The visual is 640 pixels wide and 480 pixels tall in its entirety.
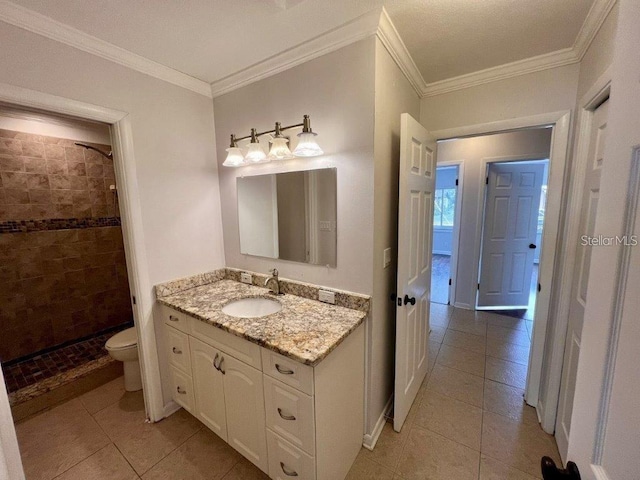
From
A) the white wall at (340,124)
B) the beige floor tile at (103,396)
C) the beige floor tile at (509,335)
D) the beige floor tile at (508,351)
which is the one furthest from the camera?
the beige floor tile at (509,335)

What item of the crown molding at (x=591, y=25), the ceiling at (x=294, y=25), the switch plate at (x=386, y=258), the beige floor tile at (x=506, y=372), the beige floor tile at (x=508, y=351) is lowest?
the beige floor tile at (x=506, y=372)

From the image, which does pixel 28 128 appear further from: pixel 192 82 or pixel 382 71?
pixel 382 71

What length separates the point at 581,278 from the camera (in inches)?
54.4

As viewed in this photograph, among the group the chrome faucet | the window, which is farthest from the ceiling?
the window

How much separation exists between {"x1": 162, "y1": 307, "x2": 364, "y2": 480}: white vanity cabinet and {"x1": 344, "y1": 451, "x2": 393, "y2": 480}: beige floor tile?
42mm

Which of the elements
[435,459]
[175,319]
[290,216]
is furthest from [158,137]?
[435,459]

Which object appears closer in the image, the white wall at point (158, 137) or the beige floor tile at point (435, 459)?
the white wall at point (158, 137)

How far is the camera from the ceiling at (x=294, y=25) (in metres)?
1.20

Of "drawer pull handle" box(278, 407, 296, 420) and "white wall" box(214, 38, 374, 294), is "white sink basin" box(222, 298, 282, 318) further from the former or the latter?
"drawer pull handle" box(278, 407, 296, 420)

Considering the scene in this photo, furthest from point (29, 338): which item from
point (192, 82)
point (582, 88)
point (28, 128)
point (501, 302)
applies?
point (501, 302)

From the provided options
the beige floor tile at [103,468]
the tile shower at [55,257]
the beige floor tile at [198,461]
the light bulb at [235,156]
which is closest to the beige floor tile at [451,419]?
the beige floor tile at [198,461]

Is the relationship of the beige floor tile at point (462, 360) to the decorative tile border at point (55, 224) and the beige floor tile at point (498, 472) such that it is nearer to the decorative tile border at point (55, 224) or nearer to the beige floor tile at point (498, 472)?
the beige floor tile at point (498, 472)

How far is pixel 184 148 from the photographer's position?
1.86 m

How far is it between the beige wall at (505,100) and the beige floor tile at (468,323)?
2234 mm
